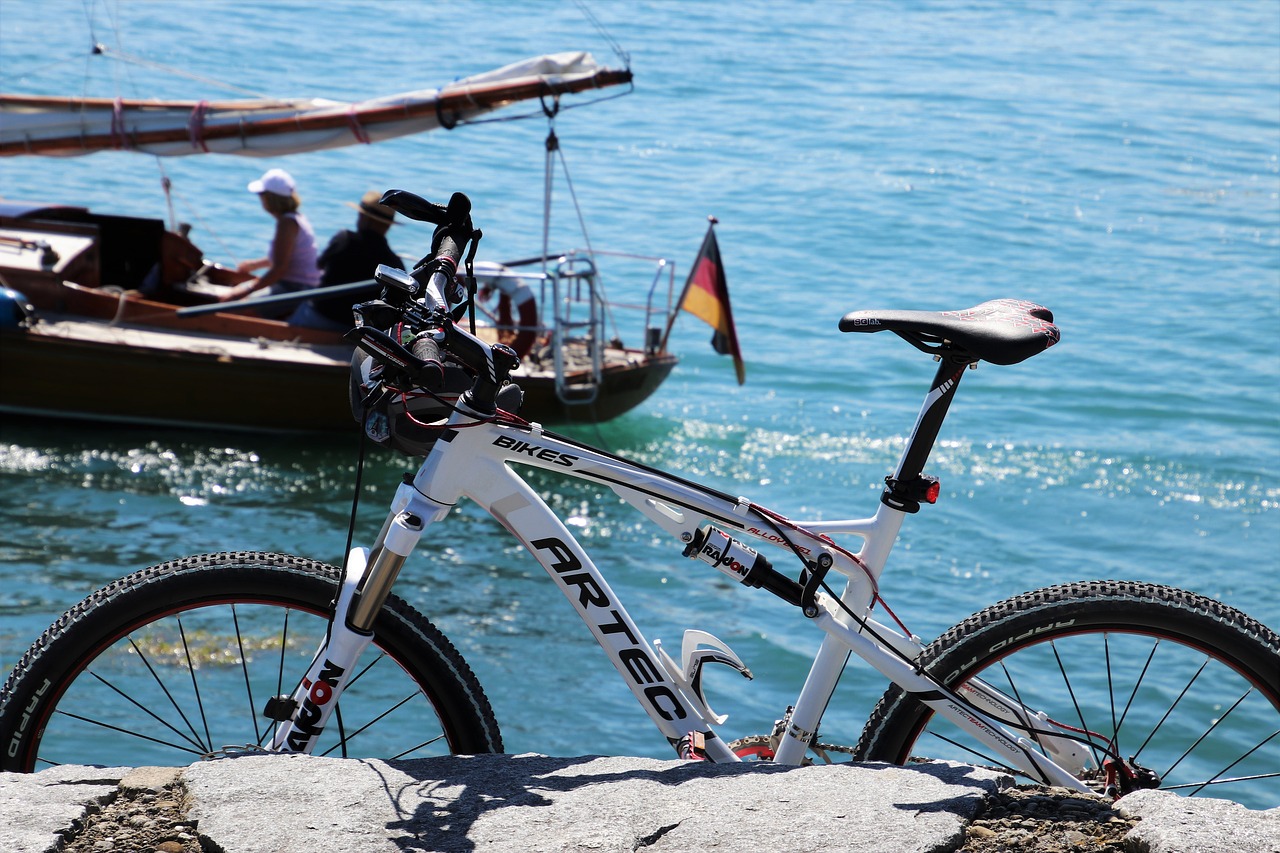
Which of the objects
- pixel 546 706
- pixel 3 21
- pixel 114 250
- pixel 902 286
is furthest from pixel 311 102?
pixel 3 21

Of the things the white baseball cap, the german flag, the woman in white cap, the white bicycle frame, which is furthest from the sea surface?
the white bicycle frame

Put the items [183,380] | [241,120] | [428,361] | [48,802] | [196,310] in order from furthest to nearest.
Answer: [241,120] → [183,380] → [196,310] → [48,802] → [428,361]

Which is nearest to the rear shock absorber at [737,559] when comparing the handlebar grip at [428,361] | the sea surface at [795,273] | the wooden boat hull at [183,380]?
the handlebar grip at [428,361]

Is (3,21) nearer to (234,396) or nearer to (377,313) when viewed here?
(234,396)

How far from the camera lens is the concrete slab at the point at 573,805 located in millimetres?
2346

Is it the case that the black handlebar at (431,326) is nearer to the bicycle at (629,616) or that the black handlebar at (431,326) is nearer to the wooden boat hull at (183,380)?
the bicycle at (629,616)

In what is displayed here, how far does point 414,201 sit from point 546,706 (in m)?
4.64

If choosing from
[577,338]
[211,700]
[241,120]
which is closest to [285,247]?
[241,120]

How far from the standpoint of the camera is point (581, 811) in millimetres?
2445

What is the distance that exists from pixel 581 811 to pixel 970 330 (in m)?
1.16

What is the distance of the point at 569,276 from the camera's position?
28.4 ft

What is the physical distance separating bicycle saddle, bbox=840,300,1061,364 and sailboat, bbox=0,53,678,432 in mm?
6136

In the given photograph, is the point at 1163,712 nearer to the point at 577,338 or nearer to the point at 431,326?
the point at 577,338

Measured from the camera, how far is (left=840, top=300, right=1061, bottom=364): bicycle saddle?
99.0 inches
